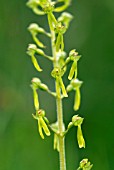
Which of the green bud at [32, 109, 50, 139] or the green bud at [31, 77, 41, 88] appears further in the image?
the green bud at [31, 77, 41, 88]

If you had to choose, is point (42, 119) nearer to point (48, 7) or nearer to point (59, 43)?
point (59, 43)

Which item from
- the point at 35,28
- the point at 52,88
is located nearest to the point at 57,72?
the point at 35,28

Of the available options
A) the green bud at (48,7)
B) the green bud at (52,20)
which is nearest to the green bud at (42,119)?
the green bud at (52,20)

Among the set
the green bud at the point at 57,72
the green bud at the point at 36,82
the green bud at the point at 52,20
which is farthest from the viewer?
the green bud at the point at 36,82

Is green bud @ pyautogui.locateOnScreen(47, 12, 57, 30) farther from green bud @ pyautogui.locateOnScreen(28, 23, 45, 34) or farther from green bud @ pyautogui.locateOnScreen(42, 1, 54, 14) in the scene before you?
green bud @ pyautogui.locateOnScreen(28, 23, 45, 34)

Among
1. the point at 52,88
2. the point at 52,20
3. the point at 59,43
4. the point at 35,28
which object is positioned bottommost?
the point at 59,43

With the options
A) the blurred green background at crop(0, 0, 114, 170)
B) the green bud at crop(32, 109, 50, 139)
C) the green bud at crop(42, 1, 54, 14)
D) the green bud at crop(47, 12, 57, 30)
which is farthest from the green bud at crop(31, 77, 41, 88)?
the blurred green background at crop(0, 0, 114, 170)

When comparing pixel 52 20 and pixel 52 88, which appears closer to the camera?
pixel 52 20

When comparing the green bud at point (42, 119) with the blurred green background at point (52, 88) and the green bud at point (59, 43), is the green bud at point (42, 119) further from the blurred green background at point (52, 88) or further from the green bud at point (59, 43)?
the blurred green background at point (52, 88)

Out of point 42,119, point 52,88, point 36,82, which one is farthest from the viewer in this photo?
point 52,88

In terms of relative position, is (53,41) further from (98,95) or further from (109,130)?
(98,95)
